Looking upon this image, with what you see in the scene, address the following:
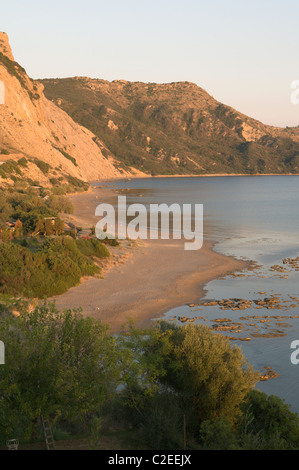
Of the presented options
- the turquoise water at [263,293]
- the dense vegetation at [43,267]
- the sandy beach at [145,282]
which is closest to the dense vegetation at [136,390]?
the turquoise water at [263,293]

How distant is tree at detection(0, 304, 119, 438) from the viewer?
411 inches

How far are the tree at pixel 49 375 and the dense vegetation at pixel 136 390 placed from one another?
23 millimetres

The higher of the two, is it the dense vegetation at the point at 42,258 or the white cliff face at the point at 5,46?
the white cliff face at the point at 5,46

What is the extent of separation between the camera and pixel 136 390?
13383mm

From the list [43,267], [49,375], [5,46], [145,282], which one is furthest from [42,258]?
[5,46]

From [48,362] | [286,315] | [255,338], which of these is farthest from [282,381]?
[48,362]

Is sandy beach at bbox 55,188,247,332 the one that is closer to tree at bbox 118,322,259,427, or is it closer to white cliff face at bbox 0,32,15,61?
tree at bbox 118,322,259,427

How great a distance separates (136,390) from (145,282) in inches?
691

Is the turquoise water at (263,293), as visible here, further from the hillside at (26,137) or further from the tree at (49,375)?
the hillside at (26,137)

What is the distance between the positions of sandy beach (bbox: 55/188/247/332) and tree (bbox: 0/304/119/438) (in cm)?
676

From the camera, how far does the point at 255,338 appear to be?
21.5 metres

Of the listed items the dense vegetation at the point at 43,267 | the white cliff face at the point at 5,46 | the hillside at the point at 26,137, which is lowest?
the dense vegetation at the point at 43,267

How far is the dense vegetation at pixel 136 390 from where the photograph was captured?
10.7 metres

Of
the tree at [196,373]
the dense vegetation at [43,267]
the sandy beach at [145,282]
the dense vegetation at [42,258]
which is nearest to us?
the tree at [196,373]
